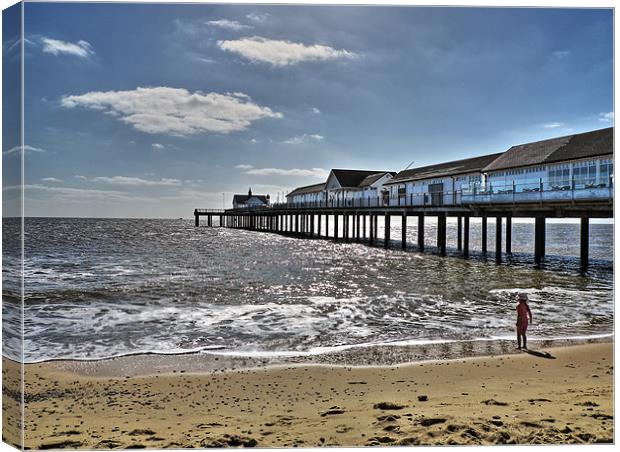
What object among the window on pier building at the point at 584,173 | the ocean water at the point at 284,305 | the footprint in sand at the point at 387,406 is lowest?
the ocean water at the point at 284,305

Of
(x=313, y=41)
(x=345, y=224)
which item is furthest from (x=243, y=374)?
(x=345, y=224)

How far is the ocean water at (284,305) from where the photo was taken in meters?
8.48

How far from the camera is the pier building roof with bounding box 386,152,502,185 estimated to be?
24328 mm

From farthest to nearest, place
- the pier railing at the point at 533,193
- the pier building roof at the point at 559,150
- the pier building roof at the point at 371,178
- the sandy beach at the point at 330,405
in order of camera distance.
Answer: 1. the pier building roof at the point at 371,178
2. the pier building roof at the point at 559,150
3. the pier railing at the point at 533,193
4. the sandy beach at the point at 330,405

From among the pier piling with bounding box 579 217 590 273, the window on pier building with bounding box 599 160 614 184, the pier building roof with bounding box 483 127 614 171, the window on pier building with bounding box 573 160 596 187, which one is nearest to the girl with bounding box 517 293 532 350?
the window on pier building with bounding box 573 160 596 187

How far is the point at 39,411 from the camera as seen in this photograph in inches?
214

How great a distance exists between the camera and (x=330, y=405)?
212 inches

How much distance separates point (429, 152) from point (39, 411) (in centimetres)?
696

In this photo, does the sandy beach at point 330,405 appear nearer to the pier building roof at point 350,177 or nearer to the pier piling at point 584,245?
the pier piling at point 584,245

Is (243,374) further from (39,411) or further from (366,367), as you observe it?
(39,411)

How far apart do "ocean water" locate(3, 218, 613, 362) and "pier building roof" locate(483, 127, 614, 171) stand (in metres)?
4.22

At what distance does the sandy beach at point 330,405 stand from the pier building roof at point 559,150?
462 inches

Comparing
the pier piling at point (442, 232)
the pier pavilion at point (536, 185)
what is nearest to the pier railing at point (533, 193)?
the pier pavilion at point (536, 185)

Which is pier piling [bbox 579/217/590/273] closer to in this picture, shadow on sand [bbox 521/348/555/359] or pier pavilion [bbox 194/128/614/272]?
pier pavilion [bbox 194/128/614/272]
